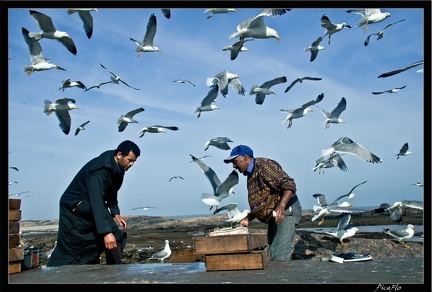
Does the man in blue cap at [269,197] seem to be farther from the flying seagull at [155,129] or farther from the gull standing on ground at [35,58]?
the gull standing on ground at [35,58]

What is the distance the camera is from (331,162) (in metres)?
9.41

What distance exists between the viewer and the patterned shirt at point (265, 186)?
17.1 ft

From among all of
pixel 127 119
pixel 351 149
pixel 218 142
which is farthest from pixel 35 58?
pixel 351 149

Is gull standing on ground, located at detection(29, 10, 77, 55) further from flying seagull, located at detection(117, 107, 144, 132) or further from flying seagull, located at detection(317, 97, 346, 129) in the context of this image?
flying seagull, located at detection(317, 97, 346, 129)

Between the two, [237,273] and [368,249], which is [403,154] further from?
[237,273]

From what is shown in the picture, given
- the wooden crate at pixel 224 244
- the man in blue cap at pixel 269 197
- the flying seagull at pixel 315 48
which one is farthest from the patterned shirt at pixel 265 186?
the flying seagull at pixel 315 48

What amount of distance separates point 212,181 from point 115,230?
108 inches

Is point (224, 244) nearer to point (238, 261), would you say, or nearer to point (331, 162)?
point (238, 261)

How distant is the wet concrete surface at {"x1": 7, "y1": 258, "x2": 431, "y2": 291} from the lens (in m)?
3.50

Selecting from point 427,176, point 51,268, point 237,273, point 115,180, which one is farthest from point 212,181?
point 427,176

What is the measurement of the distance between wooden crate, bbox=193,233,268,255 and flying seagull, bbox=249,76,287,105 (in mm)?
6397

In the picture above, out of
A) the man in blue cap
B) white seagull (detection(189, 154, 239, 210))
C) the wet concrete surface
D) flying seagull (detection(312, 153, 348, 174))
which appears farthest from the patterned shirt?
flying seagull (detection(312, 153, 348, 174))

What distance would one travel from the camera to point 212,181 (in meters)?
7.91

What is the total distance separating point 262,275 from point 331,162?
5.88 m
